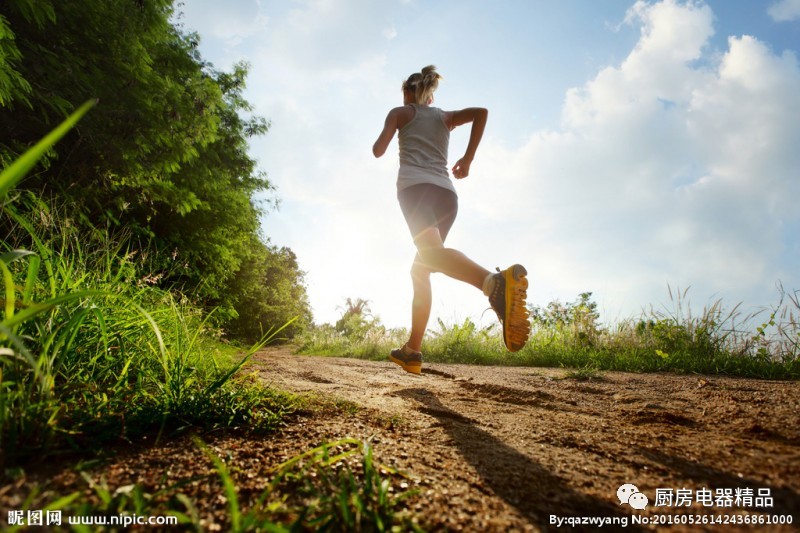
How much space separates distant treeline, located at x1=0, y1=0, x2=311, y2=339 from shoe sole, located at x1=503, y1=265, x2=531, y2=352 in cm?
253

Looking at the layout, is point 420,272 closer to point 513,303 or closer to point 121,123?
point 513,303

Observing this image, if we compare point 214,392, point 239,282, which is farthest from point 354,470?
point 239,282

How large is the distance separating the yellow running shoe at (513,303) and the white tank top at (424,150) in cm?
85

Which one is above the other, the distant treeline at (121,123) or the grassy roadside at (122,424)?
the distant treeline at (121,123)

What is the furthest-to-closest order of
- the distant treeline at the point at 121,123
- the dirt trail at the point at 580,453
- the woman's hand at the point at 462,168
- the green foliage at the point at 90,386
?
1. the distant treeline at the point at 121,123
2. the woman's hand at the point at 462,168
3. the green foliage at the point at 90,386
4. the dirt trail at the point at 580,453

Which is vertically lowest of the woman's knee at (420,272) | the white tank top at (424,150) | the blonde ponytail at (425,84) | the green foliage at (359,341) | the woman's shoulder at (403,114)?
the green foliage at (359,341)

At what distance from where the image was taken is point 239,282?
966 centimetres

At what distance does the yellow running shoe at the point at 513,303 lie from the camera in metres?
2.10

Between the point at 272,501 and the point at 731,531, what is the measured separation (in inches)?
32.3

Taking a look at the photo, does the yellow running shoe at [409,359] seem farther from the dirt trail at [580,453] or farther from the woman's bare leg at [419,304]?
the dirt trail at [580,453]

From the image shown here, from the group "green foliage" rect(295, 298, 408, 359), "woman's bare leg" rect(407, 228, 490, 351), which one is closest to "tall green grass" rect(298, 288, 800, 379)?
"green foliage" rect(295, 298, 408, 359)

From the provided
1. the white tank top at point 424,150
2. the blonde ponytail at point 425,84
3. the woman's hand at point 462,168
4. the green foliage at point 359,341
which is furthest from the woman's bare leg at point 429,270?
the green foliage at point 359,341

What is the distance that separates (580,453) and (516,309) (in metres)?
1.15

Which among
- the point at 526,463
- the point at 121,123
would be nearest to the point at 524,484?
the point at 526,463
